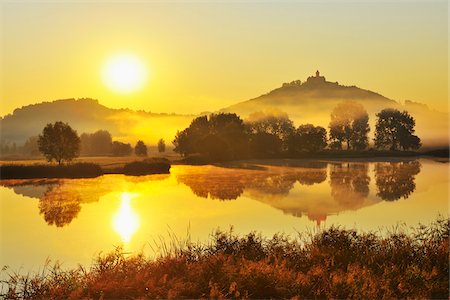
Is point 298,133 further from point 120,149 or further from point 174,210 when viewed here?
point 174,210

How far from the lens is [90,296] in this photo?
13945mm

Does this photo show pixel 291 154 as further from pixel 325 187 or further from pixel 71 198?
pixel 71 198

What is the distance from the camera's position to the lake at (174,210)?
24639 millimetres

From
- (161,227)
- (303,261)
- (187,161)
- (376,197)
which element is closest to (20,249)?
(161,227)

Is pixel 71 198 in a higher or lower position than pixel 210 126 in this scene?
lower

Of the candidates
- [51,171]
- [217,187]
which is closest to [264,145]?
[51,171]

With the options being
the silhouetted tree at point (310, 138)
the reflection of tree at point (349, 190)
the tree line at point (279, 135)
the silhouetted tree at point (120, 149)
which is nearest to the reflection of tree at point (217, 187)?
the reflection of tree at point (349, 190)

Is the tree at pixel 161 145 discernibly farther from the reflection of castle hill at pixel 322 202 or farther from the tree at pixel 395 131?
the reflection of castle hill at pixel 322 202

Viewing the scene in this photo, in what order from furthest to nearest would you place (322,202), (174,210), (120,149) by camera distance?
1. (120,149)
2. (322,202)
3. (174,210)

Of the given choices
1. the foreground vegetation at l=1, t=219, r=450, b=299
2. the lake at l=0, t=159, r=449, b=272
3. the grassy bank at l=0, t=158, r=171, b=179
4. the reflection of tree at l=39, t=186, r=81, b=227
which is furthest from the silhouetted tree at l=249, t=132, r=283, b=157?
the foreground vegetation at l=1, t=219, r=450, b=299

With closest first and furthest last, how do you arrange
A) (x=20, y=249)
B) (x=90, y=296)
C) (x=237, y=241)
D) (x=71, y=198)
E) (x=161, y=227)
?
1. (x=90, y=296)
2. (x=237, y=241)
3. (x=20, y=249)
4. (x=161, y=227)
5. (x=71, y=198)

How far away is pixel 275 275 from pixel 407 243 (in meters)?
6.53

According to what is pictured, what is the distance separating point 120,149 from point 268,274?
120 m

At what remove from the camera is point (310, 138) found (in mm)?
127938
